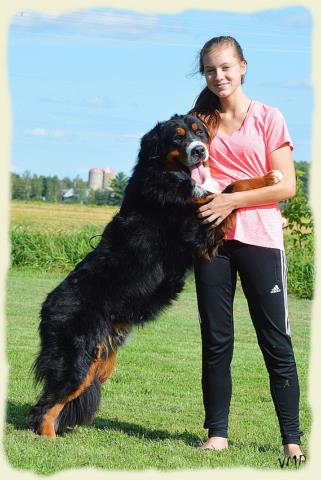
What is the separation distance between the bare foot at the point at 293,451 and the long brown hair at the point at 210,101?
1.99 m

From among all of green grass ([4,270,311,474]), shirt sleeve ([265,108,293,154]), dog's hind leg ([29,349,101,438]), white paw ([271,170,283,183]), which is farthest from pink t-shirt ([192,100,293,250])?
dog's hind leg ([29,349,101,438])

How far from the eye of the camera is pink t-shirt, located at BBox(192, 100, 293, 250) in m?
4.40

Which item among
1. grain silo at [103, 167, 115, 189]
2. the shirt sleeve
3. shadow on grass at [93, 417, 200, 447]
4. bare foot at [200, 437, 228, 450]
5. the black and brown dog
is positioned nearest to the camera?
the shirt sleeve

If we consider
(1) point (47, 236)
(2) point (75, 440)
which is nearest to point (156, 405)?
(2) point (75, 440)

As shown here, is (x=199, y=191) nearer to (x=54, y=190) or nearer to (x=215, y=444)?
(x=215, y=444)

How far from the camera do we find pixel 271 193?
172 inches

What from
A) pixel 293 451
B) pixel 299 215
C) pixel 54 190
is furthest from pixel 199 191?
pixel 54 190

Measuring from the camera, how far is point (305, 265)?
1527 centimetres

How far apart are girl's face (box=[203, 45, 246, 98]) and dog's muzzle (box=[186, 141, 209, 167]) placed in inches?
13.2

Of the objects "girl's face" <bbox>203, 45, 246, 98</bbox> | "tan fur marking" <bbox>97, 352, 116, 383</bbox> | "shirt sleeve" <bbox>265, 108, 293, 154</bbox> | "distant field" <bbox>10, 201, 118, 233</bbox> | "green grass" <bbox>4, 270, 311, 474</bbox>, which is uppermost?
"girl's face" <bbox>203, 45, 246, 98</bbox>

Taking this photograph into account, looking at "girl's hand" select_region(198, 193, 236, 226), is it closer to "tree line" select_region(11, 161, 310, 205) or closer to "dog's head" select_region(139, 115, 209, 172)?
"dog's head" select_region(139, 115, 209, 172)

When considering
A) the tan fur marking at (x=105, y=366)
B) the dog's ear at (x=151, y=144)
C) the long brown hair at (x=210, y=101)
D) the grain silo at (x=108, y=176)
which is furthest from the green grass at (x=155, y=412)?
the grain silo at (x=108, y=176)

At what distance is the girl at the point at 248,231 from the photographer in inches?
174

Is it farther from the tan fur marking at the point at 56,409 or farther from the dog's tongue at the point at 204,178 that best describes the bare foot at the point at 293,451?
the dog's tongue at the point at 204,178
